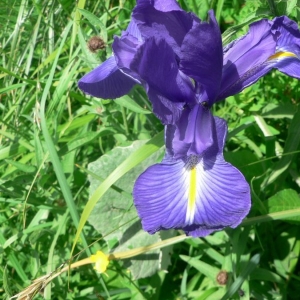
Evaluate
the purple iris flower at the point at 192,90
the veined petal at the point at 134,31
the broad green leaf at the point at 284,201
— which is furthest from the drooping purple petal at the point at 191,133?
the broad green leaf at the point at 284,201

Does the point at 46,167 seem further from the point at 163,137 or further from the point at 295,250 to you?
the point at 295,250

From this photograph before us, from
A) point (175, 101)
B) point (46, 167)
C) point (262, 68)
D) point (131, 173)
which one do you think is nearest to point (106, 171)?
point (131, 173)

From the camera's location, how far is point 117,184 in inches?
57.9

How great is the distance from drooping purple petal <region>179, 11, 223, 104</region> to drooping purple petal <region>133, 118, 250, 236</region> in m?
0.10

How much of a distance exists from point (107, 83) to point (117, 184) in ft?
1.23

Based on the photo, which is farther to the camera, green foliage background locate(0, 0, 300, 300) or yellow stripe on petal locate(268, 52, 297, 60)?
green foliage background locate(0, 0, 300, 300)

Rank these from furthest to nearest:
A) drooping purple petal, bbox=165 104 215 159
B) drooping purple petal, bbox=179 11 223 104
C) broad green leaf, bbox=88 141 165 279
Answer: broad green leaf, bbox=88 141 165 279 < drooping purple petal, bbox=165 104 215 159 < drooping purple petal, bbox=179 11 223 104

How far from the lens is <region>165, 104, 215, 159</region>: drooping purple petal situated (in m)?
1.02

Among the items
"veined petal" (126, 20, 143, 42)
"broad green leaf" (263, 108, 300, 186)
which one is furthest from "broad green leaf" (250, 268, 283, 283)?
"veined petal" (126, 20, 143, 42)

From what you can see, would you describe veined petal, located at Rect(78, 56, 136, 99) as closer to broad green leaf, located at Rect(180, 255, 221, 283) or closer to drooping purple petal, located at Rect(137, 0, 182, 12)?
drooping purple petal, located at Rect(137, 0, 182, 12)

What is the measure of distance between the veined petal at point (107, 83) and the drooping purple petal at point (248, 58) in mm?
254

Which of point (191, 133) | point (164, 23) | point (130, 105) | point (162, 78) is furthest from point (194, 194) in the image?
point (130, 105)

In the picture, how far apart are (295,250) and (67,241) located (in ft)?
2.37

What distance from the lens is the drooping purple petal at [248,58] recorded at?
1.04 meters
